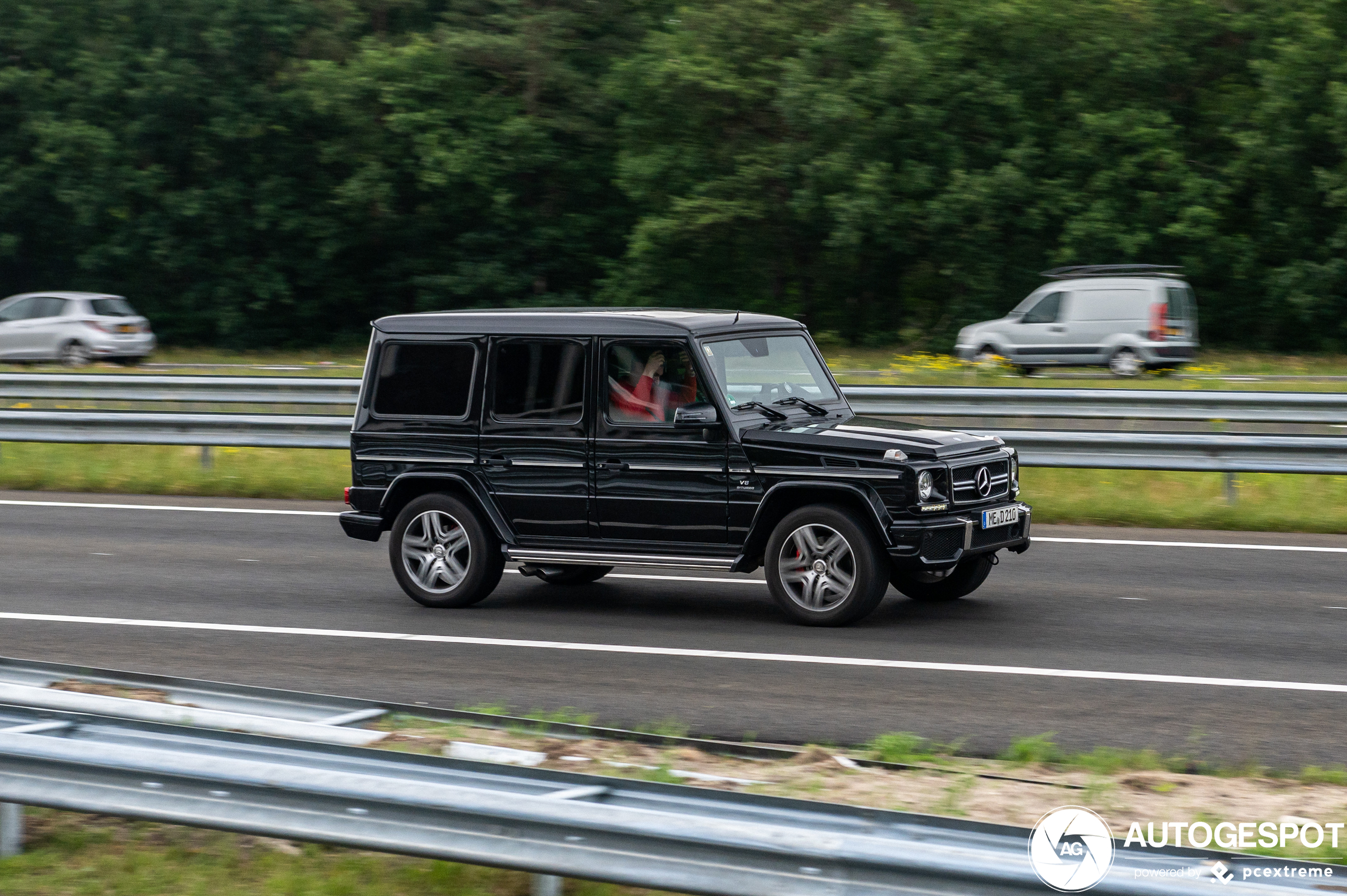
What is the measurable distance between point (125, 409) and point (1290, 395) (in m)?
11.9

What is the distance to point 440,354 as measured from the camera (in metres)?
10.2

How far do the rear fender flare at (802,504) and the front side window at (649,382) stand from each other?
30.7 inches

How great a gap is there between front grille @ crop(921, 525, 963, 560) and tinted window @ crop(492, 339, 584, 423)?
2.30 meters

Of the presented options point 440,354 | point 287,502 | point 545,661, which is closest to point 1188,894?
point 545,661

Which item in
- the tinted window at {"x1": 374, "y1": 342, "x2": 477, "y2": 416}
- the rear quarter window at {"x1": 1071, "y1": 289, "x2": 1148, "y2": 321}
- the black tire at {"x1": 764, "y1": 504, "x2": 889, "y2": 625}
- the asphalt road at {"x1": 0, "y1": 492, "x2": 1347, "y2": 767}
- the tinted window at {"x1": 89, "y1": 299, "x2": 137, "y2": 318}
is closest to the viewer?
the asphalt road at {"x1": 0, "y1": 492, "x2": 1347, "y2": 767}

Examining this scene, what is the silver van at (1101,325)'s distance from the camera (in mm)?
27109

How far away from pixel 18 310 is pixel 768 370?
27.4 metres

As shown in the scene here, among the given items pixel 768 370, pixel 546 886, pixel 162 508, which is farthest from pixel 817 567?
pixel 162 508

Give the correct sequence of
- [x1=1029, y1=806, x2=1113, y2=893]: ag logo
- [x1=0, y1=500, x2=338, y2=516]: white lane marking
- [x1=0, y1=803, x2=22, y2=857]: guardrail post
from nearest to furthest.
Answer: [x1=1029, y1=806, x2=1113, y2=893]: ag logo < [x1=0, y1=803, x2=22, y2=857]: guardrail post < [x1=0, y1=500, x2=338, y2=516]: white lane marking

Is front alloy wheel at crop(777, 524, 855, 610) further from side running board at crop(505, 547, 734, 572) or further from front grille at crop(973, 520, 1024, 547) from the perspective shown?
front grille at crop(973, 520, 1024, 547)

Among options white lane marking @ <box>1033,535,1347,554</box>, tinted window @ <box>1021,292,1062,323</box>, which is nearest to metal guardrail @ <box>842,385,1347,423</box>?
white lane marking @ <box>1033,535,1347,554</box>

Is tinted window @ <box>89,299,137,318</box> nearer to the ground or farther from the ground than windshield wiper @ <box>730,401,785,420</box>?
farther from the ground

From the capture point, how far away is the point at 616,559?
9539mm

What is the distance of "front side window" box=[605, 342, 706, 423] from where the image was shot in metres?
9.54
